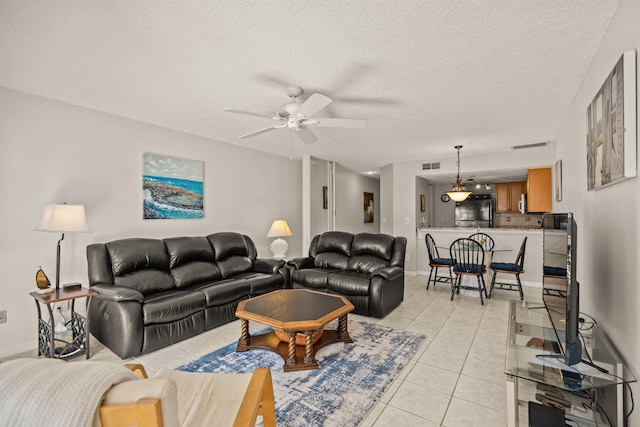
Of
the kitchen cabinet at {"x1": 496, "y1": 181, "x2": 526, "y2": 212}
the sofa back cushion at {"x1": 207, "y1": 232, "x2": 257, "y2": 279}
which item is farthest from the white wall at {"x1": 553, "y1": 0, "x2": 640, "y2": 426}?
the kitchen cabinet at {"x1": 496, "y1": 181, "x2": 526, "y2": 212}

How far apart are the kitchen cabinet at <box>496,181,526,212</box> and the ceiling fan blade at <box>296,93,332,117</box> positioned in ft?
21.8

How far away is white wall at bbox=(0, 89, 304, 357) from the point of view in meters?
2.81

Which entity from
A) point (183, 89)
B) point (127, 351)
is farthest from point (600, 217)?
point (127, 351)

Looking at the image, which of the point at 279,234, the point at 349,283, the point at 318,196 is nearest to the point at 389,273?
the point at 349,283

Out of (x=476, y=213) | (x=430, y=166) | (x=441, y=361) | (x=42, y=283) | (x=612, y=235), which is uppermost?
(x=430, y=166)

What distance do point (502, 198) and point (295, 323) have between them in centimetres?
696

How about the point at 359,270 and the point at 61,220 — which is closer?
the point at 61,220

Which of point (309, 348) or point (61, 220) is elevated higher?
point (61, 220)

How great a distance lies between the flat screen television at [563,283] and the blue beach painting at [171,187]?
13.5ft

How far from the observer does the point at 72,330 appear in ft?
9.37

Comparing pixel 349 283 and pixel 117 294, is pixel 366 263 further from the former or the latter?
pixel 117 294

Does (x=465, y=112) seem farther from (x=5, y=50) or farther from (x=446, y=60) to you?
(x=5, y=50)

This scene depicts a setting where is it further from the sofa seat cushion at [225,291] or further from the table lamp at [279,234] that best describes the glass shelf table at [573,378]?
the table lamp at [279,234]

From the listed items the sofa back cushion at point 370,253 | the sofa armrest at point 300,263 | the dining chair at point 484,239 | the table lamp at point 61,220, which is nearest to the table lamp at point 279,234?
the sofa armrest at point 300,263
